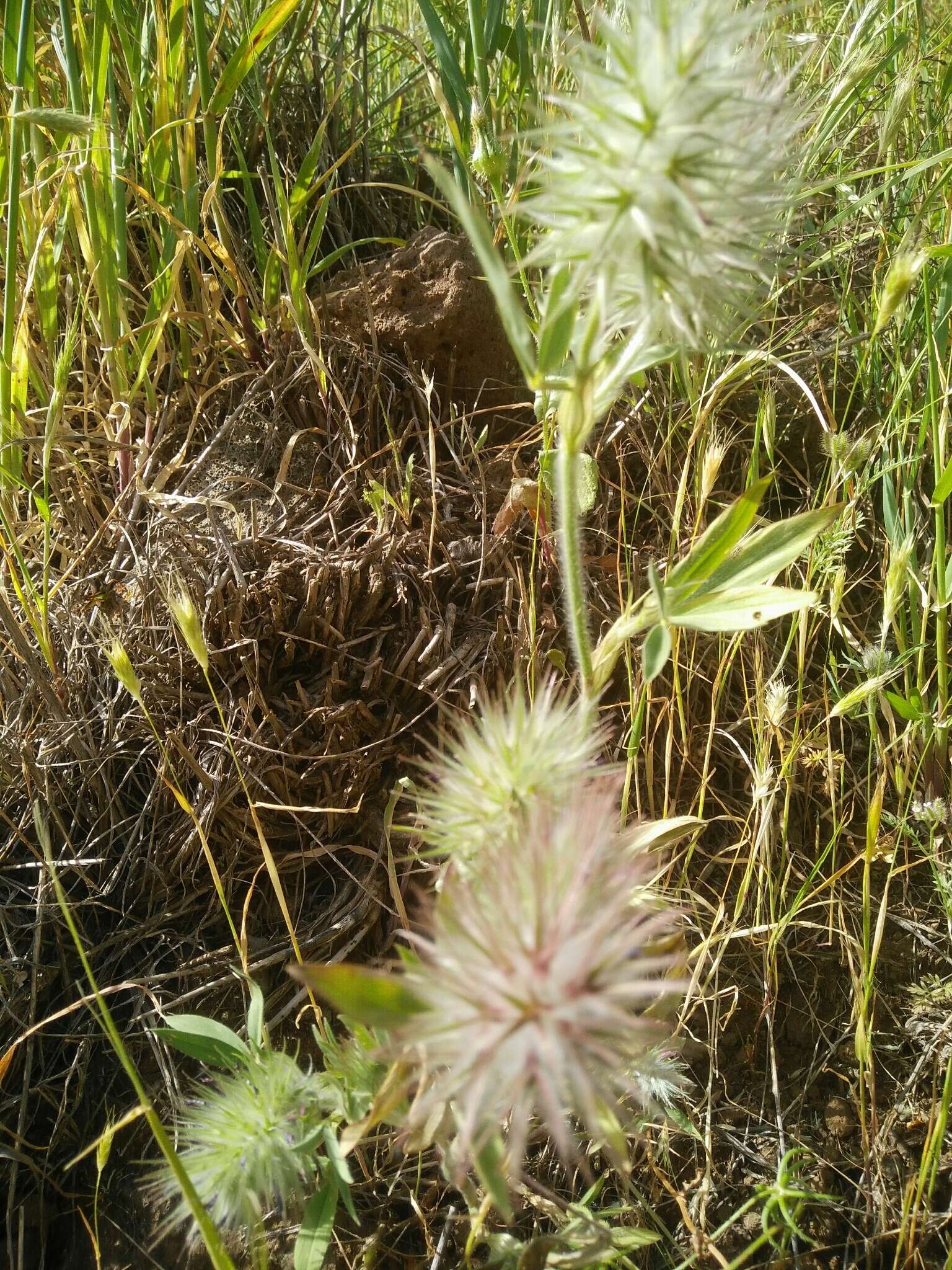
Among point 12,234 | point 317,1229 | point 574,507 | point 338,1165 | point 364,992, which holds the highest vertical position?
point 12,234

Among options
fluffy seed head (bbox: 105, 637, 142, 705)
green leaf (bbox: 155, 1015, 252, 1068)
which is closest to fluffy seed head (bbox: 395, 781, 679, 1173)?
green leaf (bbox: 155, 1015, 252, 1068)

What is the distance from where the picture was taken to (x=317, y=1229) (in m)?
0.89

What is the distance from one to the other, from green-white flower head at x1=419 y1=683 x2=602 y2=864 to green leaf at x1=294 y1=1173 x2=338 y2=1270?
0.39 meters

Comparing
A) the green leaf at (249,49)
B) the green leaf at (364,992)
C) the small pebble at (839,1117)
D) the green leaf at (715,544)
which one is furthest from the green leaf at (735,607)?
the green leaf at (249,49)

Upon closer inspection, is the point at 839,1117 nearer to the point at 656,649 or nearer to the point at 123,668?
the point at 656,649

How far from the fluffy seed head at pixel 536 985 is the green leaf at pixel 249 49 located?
1356mm

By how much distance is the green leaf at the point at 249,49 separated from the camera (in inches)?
56.7

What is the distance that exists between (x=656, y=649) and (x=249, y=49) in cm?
125

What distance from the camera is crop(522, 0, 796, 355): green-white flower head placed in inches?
24.1

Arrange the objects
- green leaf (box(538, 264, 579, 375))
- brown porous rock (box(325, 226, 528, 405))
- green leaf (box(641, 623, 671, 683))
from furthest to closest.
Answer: brown porous rock (box(325, 226, 528, 405)), green leaf (box(641, 623, 671, 683)), green leaf (box(538, 264, 579, 375))

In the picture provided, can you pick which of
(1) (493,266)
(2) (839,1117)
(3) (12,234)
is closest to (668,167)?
(1) (493,266)

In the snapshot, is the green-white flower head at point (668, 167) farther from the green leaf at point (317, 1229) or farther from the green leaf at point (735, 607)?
the green leaf at point (317, 1229)

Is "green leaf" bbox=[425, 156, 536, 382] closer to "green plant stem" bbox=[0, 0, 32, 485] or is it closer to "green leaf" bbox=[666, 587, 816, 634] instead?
"green leaf" bbox=[666, 587, 816, 634]

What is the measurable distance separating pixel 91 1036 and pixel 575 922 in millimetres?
990
